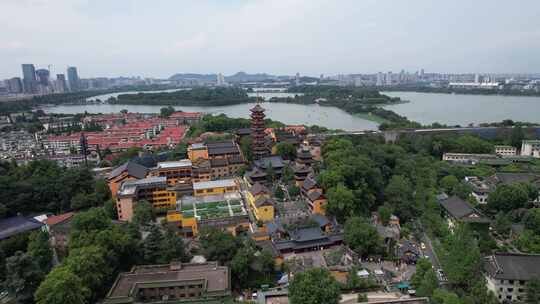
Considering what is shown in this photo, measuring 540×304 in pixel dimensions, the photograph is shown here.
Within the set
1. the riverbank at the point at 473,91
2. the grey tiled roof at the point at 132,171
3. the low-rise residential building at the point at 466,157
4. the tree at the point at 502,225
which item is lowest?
the tree at the point at 502,225

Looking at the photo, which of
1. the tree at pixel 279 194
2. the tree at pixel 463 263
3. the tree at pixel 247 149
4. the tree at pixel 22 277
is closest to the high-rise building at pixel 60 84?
the tree at pixel 247 149

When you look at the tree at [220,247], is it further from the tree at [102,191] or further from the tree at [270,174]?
the tree at [102,191]

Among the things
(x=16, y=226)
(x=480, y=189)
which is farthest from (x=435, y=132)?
→ (x=16, y=226)

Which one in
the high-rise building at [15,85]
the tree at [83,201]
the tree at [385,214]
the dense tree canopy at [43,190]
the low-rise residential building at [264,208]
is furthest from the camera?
the high-rise building at [15,85]

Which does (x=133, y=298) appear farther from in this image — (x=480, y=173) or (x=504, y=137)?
(x=504, y=137)

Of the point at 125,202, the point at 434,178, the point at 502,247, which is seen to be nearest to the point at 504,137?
the point at 434,178

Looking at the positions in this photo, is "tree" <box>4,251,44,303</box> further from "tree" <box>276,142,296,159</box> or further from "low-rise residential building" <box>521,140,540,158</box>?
"low-rise residential building" <box>521,140,540,158</box>

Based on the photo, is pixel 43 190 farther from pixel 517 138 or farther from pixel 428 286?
pixel 517 138
